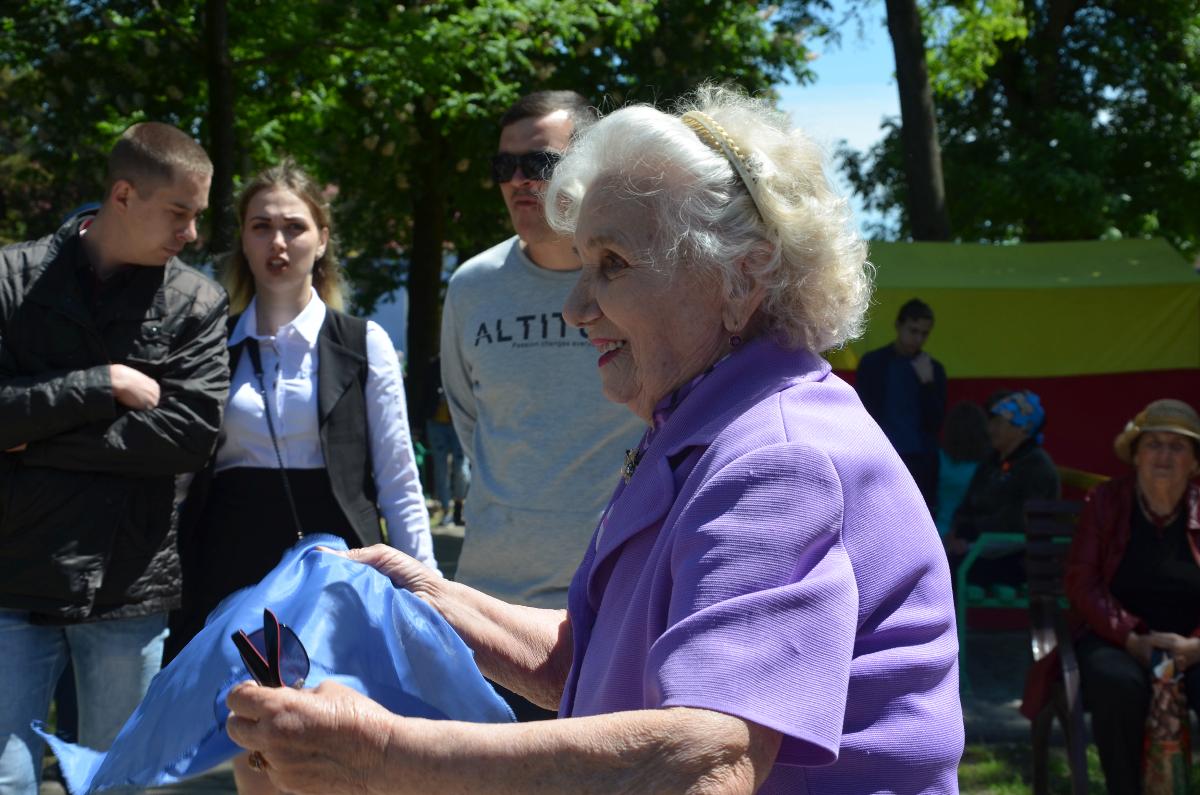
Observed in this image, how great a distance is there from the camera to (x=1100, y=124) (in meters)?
18.5

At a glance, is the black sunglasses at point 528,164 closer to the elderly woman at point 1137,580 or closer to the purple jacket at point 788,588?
the purple jacket at point 788,588

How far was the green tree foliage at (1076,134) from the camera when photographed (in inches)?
656

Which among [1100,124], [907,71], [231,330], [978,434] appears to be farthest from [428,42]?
Answer: [1100,124]

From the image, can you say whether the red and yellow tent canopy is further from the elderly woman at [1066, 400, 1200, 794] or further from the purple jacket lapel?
the purple jacket lapel

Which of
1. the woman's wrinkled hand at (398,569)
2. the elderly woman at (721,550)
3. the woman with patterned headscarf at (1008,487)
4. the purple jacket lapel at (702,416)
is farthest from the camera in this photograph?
the woman with patterned headscarf at (1008,487)

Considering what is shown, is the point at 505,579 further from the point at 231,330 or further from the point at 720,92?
the point at 720,92

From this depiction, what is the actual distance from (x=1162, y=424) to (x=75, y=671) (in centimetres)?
403

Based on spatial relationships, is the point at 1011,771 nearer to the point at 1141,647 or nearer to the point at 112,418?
the point at 1141,647

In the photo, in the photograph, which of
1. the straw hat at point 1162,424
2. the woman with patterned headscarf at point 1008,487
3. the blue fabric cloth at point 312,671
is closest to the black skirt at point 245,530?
the blue fabric cloth at point 312,671

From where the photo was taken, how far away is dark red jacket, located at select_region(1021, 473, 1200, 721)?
16.7 feet

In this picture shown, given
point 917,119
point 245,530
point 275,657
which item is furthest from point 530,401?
point 917,119

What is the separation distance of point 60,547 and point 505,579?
112 cm

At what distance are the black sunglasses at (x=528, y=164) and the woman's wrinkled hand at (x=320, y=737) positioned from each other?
2.12 m

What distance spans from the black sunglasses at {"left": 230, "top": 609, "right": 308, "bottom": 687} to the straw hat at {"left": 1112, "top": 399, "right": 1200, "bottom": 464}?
4.32 metres
